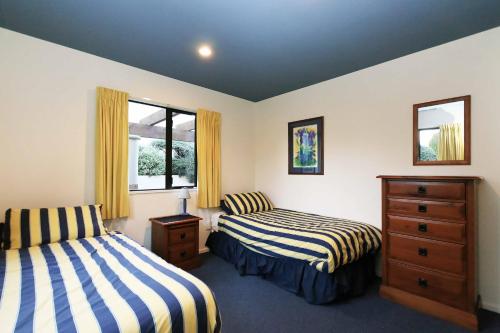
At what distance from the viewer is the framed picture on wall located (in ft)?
11.1

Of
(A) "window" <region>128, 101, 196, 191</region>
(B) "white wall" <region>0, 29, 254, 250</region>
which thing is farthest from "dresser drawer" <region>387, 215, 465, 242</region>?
→ (B) "white wall" <region>0, 29, 254, 250</region>

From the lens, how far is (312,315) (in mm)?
2021

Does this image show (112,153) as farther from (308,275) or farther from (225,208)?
(308,275)

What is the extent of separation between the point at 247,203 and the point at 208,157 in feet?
3.12

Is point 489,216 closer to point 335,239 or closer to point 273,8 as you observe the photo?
point 335,239

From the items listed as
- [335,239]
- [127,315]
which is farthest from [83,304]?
[335,239]

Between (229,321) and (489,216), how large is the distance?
2514 mm

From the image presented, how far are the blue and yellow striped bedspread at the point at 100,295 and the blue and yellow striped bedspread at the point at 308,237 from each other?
1255 mm

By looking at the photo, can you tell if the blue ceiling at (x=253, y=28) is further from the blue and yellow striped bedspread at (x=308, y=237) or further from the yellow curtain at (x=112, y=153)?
the blue and yellow striped bedspread at (x=308, y=237)

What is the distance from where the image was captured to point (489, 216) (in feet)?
6.91

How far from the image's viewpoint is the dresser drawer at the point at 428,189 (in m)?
1.94

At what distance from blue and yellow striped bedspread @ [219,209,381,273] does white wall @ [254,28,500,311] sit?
1.20ft

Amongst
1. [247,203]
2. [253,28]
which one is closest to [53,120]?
[253,28]

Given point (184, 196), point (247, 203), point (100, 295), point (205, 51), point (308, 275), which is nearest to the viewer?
point (100, 295)
